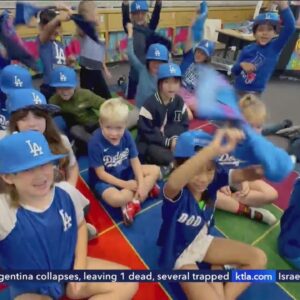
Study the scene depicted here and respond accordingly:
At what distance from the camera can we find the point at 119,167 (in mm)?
2105

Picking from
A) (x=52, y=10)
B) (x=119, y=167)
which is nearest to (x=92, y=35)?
(x=52, y=10)

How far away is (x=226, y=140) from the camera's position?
3.34ft

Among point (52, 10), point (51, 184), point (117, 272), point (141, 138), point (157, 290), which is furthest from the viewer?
point (52, 10)

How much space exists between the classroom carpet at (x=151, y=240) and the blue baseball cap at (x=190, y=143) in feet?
1.16

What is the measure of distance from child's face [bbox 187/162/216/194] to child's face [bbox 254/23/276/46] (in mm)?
1774

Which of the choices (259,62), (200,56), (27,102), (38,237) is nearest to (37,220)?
(38,237)

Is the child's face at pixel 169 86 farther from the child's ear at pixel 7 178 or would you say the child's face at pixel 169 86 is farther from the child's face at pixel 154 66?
the child's ear at pixel 7 178

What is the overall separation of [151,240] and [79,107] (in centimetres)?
123

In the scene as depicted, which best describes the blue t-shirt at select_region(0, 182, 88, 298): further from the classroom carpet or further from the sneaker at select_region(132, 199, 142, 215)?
the sneaker at select_region(132, 199, 142, 215)

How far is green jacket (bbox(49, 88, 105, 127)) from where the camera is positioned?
8.47 feet

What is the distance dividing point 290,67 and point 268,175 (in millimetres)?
4644

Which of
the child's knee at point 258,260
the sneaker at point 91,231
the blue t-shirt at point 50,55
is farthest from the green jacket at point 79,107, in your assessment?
the child's knee at point 258,260

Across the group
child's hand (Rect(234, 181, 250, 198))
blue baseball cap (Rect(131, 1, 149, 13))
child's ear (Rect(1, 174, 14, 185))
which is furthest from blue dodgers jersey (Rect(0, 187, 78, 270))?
blue baseball cap (Rect(131, 1, 149, 13))

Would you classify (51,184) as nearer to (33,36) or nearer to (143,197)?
(143,197)
